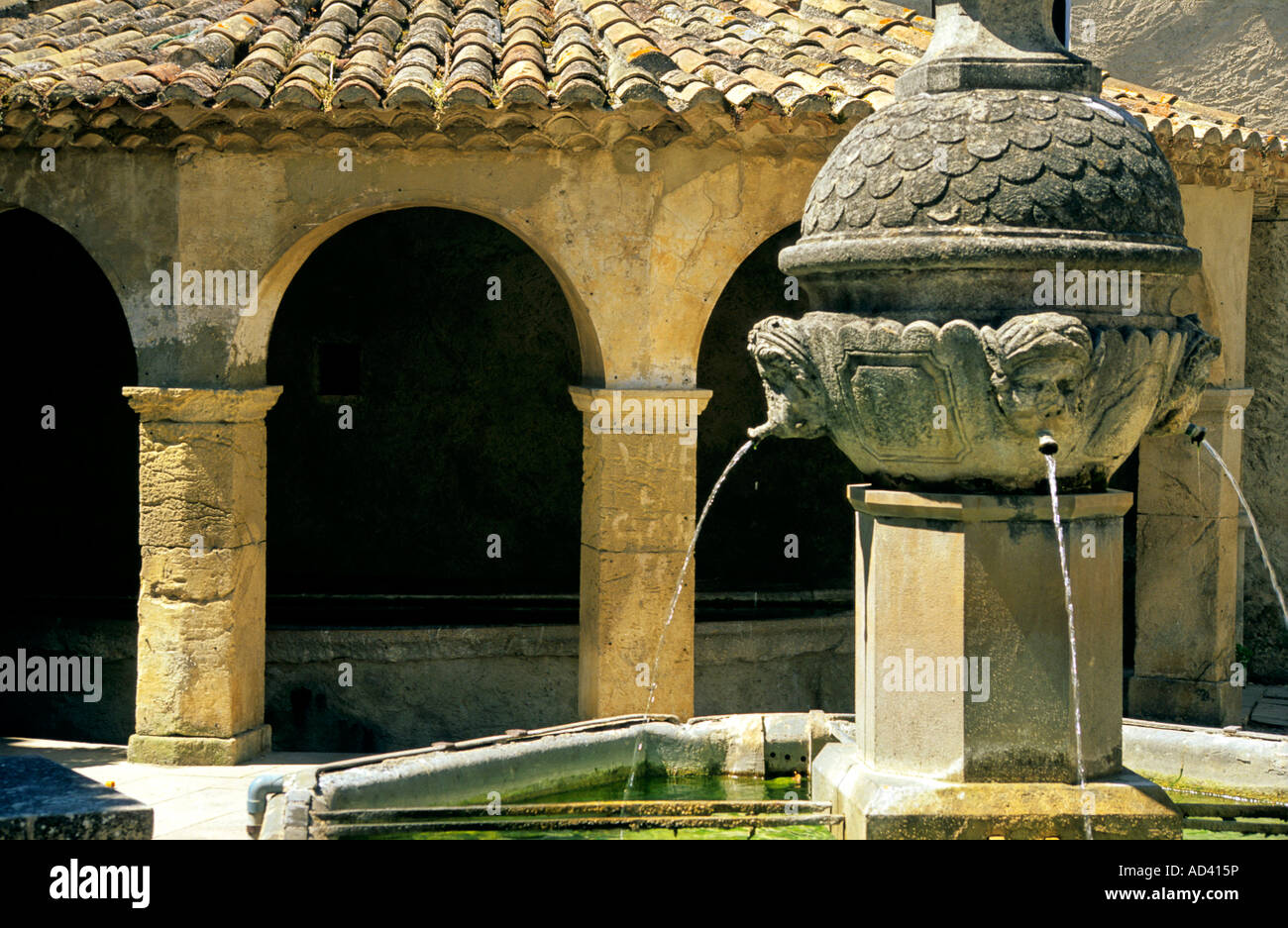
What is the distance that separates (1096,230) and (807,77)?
4.16m

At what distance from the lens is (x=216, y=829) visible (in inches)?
204

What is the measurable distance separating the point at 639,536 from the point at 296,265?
219cm

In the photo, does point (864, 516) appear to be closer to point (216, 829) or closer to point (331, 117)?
point (216, 829)

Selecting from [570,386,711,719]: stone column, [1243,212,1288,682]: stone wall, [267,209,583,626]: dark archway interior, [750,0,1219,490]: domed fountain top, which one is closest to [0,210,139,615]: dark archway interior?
[267,209,583,626]: dark archway interior

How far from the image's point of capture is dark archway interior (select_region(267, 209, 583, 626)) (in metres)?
11.1

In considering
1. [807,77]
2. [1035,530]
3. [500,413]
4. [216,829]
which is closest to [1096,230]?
[1035,530]

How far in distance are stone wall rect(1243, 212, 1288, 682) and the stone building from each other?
104 mm

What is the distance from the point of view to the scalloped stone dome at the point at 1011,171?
150 inches

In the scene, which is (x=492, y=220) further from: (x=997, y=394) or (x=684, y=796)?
(x=997, y=394)

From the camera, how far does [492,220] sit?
28.5 ft

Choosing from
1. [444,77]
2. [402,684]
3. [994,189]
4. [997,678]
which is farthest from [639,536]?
[994,189]

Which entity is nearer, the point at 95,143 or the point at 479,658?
the point at 95,143

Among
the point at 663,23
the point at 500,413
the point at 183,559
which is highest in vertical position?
the point at 663,23

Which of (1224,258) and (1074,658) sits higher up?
(1224,258)
